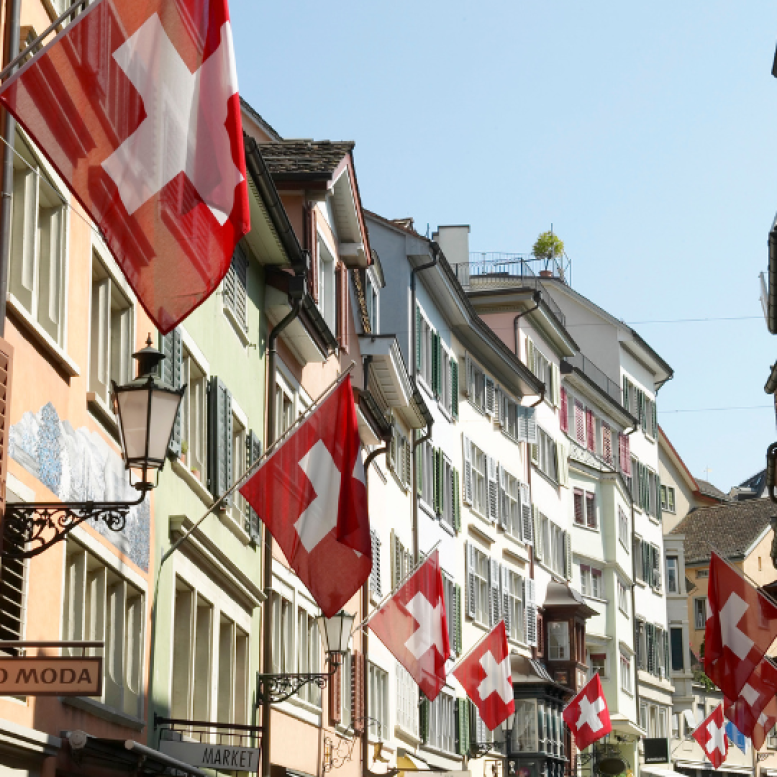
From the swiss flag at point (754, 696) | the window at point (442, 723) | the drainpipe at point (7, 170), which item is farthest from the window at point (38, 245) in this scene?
the window at point (442, 723)

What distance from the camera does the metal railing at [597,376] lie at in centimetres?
5753

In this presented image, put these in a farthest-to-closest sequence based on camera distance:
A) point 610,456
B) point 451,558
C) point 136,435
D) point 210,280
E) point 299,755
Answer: point 610,456 → point 451,558 → point 299,755 → point 136,435 → point 210,280

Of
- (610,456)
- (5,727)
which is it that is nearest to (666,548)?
(610,456)

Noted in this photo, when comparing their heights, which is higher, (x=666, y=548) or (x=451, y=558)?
(x=666, y=548)

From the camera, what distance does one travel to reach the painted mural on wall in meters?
11.4

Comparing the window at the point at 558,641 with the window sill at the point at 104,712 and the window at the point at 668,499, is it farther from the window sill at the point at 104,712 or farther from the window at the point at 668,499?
the window sill at the point at 104,712

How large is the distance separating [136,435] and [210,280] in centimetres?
171

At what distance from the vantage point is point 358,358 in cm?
2955

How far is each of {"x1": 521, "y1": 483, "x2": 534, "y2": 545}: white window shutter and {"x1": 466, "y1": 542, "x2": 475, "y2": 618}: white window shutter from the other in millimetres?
5646

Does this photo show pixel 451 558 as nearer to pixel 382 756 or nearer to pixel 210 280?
pixel 382 756

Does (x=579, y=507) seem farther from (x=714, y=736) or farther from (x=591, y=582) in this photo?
(x=714, y=736)

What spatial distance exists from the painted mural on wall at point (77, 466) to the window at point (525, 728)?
29077mm

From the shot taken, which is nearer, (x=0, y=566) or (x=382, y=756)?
(x=0, y=566)

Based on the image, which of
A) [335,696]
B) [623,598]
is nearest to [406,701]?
[335,696]
